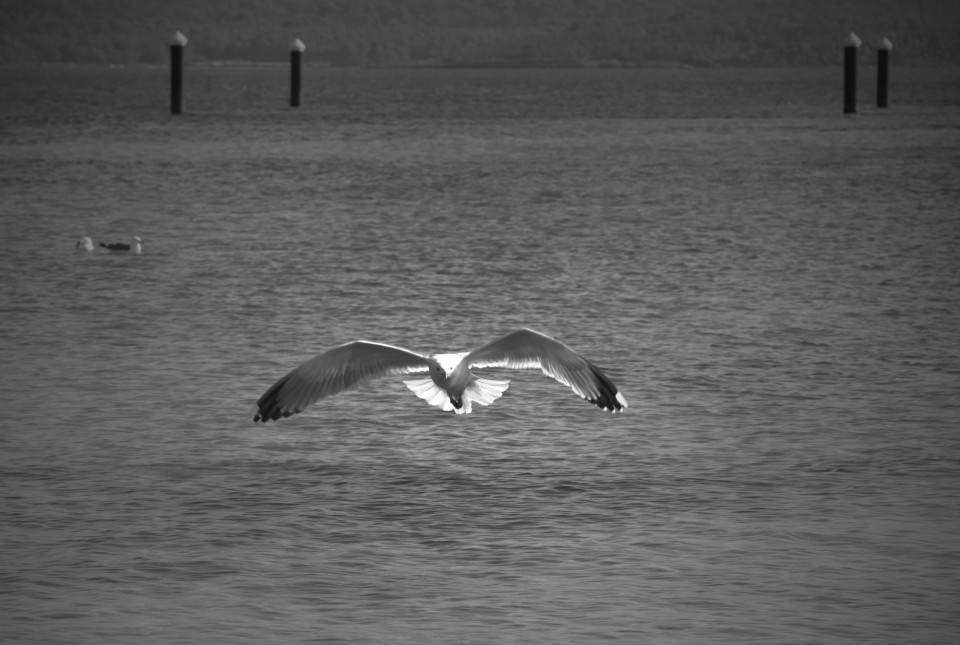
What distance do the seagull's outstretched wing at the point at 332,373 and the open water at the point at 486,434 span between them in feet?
1.74

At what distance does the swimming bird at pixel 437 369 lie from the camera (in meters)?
10.1

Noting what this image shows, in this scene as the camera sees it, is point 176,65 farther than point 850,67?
No

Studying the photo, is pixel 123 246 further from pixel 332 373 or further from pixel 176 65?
pixel 176 65

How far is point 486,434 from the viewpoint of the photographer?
11500mm

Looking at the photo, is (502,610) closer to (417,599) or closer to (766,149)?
(417,599)

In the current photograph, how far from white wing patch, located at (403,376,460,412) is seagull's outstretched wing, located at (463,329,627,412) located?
0.25 metres

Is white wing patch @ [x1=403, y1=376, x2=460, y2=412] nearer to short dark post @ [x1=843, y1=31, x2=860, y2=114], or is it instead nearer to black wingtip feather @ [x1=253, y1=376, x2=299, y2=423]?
black wingtip feather @ [x1=253, y1=376, x2=299, y2=423]

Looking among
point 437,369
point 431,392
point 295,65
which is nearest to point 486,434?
point 431,392

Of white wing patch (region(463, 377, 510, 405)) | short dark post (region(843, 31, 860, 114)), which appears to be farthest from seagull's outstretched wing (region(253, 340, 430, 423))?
short dark post (region(843, 31, 860, 114))

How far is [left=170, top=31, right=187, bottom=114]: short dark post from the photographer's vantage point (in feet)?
163

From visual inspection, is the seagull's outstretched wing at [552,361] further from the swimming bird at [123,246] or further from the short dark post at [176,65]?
the short dark post at [176,65]

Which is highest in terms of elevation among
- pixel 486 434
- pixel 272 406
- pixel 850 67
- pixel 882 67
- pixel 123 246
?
pixel 882 67

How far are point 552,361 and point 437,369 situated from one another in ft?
2.15

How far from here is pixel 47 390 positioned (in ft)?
42.4
